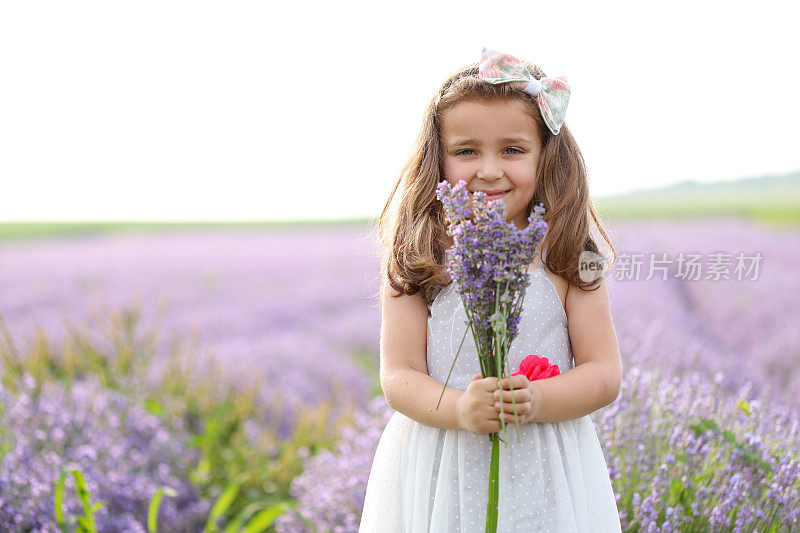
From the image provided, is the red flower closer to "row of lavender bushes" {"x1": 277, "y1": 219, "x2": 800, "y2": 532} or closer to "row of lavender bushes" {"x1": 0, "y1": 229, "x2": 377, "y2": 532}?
"row of lavender bushes" {"x1": 277, "y1": 219, "x2": 800, "y2": 532}

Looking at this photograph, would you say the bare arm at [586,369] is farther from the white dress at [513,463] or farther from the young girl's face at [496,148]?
the young girl's face at [496,148]

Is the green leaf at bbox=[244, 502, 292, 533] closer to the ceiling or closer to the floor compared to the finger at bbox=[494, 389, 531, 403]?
closer to the floor

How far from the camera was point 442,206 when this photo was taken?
6.72 ft

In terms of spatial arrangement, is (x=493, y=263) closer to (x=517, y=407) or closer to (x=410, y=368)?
(x=517, y=407)

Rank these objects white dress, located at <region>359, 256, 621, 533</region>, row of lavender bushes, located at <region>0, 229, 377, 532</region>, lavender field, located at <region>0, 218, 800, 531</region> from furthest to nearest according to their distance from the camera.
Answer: row of lavender bushes, located at <region>0, 229, 377, 532</region> → lavender field, located at <region>0, 218, 800, 531</region> → white dress, located at <region>359, 256, 621, 533</region>

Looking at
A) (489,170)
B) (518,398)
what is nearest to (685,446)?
(518,398)

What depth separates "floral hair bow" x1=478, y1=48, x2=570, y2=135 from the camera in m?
1.93

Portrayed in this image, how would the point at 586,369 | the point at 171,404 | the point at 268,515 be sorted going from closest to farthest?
the point at 586,369, the point at 268,515, the point at 171,404

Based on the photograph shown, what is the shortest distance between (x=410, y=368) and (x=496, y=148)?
0.61 metres

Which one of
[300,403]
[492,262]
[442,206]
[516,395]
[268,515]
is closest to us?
[492,262]

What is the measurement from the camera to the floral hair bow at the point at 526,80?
1.93m

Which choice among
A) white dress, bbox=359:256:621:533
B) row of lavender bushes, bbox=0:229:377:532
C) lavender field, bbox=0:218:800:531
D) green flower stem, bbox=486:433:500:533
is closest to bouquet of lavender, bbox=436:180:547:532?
green flower stem, bbox=486:433:500:533

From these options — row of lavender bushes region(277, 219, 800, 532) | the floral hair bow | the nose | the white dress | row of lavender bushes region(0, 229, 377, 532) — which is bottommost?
row of lavender bushes region(0, 229, 377, 532)

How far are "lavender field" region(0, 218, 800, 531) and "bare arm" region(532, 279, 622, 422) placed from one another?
0.51 metres
